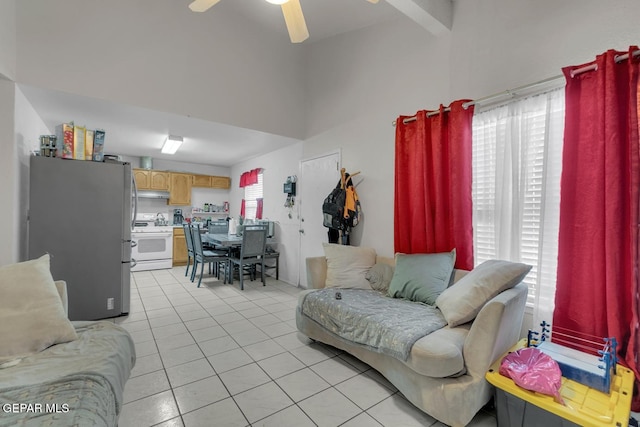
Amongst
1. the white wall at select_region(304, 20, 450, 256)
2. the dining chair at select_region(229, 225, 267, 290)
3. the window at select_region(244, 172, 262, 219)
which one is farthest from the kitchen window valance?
the white wall at select_region(304, 20, 450, 256)

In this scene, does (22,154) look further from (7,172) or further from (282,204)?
(282,204)

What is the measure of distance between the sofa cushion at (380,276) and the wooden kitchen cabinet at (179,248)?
470 centimetres

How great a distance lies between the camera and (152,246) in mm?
Result: 5406

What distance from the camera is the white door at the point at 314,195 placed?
3.88 metres

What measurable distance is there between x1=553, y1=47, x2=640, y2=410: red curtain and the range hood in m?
6.92

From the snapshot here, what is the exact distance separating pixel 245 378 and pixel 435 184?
226cm

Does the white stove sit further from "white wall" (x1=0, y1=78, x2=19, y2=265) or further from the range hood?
"white wall" (x1=0, y1=78, x2=19, y2=265)

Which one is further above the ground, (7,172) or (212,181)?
(212,181)

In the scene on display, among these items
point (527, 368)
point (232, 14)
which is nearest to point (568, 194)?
point (527, 368)

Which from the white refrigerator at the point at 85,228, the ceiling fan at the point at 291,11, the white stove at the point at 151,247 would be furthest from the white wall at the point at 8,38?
the white stove at the point at 151,247

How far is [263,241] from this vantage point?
450cm

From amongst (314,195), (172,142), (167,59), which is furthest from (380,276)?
(172,142)

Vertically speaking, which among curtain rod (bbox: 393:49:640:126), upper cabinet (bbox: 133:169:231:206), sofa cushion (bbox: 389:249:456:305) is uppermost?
curtain rod (bbox: 393:49:640:126)

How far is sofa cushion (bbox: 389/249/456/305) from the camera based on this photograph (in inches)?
89.8
